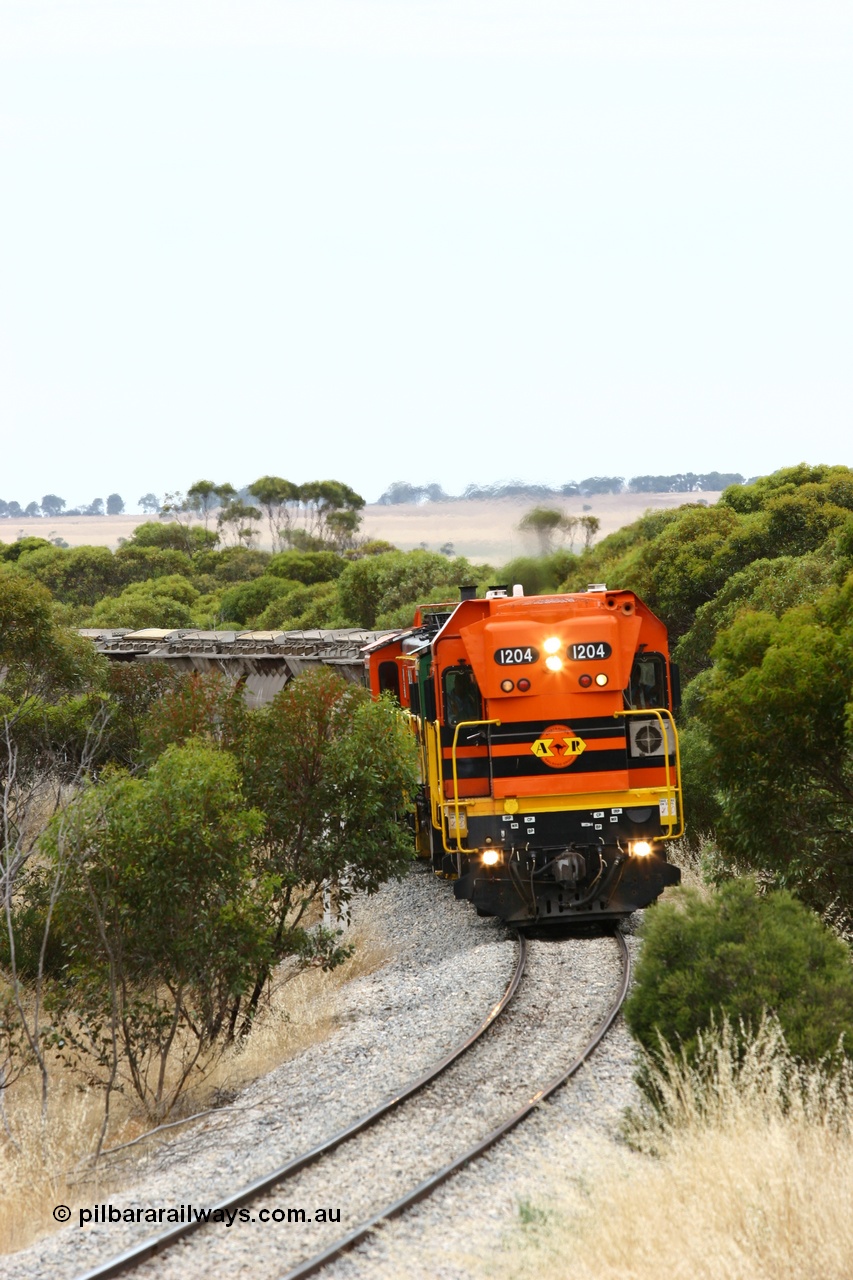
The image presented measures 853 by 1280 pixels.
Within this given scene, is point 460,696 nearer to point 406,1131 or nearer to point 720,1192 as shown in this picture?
point 406,1131

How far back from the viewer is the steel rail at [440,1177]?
8.00 meters

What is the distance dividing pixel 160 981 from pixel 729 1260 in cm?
1058

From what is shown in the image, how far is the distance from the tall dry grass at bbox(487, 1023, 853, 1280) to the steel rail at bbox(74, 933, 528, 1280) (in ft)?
6.33

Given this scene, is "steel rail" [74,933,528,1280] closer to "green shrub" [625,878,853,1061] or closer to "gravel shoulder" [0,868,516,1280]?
"gravel shoulder" [0,868,516,1280]

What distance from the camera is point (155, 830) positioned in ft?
48.7

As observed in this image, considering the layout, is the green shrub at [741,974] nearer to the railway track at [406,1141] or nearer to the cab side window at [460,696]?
the railway track at [406,1141]

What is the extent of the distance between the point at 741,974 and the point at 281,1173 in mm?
3767

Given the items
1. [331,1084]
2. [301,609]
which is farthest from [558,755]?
[301,609]

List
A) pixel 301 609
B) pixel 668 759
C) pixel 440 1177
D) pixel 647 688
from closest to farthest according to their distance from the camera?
1. pixel 440 1177
2. pixel 668 759
3. pixel 647 688
4. pixel 301 609

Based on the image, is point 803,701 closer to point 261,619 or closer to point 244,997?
point 244,997

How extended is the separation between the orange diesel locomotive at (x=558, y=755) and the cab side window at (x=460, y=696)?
13 mm

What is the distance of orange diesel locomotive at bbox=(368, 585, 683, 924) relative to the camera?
1639cm

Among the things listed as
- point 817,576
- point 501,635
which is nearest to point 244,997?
point 501,635

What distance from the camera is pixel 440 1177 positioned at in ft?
29.8
